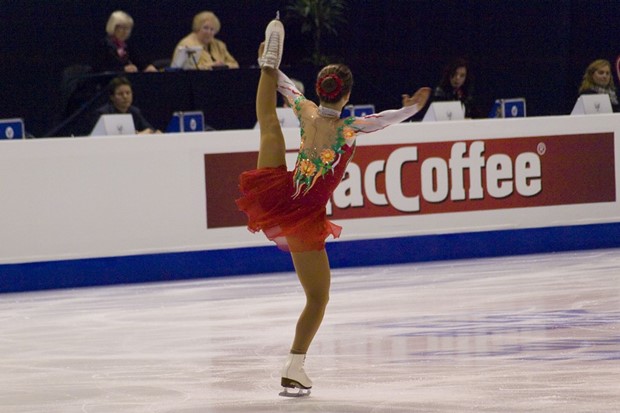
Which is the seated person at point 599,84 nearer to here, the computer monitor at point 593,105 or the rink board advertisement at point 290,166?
the computer monitor at point 593,105

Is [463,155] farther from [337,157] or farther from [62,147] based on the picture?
[337,157]

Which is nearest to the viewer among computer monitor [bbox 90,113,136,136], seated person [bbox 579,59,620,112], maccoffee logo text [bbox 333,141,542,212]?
computer monitor [bbox 90,113,136,136]

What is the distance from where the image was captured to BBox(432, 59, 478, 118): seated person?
11680 mm

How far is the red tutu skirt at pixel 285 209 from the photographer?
5.15 meters

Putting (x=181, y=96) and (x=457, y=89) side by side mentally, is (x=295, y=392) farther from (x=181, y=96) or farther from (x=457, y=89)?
(x=457, y=89)

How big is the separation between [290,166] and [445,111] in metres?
1.66

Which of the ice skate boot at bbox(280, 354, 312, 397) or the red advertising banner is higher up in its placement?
the red advertising banner

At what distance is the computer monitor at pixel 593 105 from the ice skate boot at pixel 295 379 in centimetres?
645

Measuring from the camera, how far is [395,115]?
16.8 ft

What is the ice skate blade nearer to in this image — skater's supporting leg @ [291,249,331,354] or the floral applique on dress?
skater's supporting leg @ [291,249,331,354]

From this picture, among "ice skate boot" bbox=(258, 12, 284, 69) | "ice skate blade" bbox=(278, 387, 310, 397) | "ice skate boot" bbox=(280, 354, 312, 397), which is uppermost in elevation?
"ice skate boot" bbox=(258, 12, 284, 69)

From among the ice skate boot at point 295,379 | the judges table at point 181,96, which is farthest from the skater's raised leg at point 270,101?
the judges table at point 181,96

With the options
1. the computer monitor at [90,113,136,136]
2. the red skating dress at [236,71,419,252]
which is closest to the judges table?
the computer monitor at [90,113,136,136]

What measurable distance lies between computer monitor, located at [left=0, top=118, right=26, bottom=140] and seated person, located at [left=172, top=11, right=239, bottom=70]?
2568 mm
